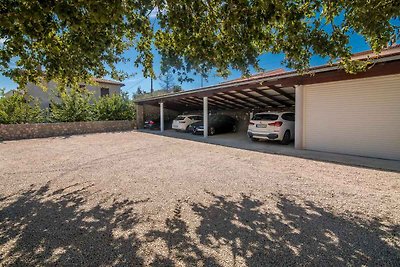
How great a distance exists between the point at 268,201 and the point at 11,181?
569 cm

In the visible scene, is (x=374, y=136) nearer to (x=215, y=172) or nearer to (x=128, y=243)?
(x=215, y=172)

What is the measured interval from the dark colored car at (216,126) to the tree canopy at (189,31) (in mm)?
8369

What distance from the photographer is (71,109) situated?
14844mm

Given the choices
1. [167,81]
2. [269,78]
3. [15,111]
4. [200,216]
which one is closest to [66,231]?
[200,216]

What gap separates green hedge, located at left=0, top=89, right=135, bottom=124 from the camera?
12375mm

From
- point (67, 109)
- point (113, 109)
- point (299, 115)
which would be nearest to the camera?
point (299, 115)

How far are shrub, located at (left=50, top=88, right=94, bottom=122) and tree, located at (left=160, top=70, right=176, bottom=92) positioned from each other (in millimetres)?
25186

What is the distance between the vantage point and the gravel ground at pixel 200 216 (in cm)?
217

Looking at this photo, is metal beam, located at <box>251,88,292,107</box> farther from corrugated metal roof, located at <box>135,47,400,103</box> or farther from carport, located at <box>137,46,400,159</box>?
carport, located at <box>137,46,400,159</box>

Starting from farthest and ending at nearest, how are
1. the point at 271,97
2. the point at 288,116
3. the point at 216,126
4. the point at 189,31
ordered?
the point at 216,126 < the point at 271,97 < the point at 288,116 < the point at 189,31

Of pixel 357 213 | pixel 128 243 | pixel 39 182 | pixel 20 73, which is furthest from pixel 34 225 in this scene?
pixel 357 213

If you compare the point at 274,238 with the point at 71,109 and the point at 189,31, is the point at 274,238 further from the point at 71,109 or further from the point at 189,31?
the point at 71,109

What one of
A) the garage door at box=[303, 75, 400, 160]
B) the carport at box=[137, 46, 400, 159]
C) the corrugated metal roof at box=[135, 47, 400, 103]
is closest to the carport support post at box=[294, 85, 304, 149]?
the carport at box=[137, 46, 400, 159]

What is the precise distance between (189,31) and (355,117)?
632 cm
